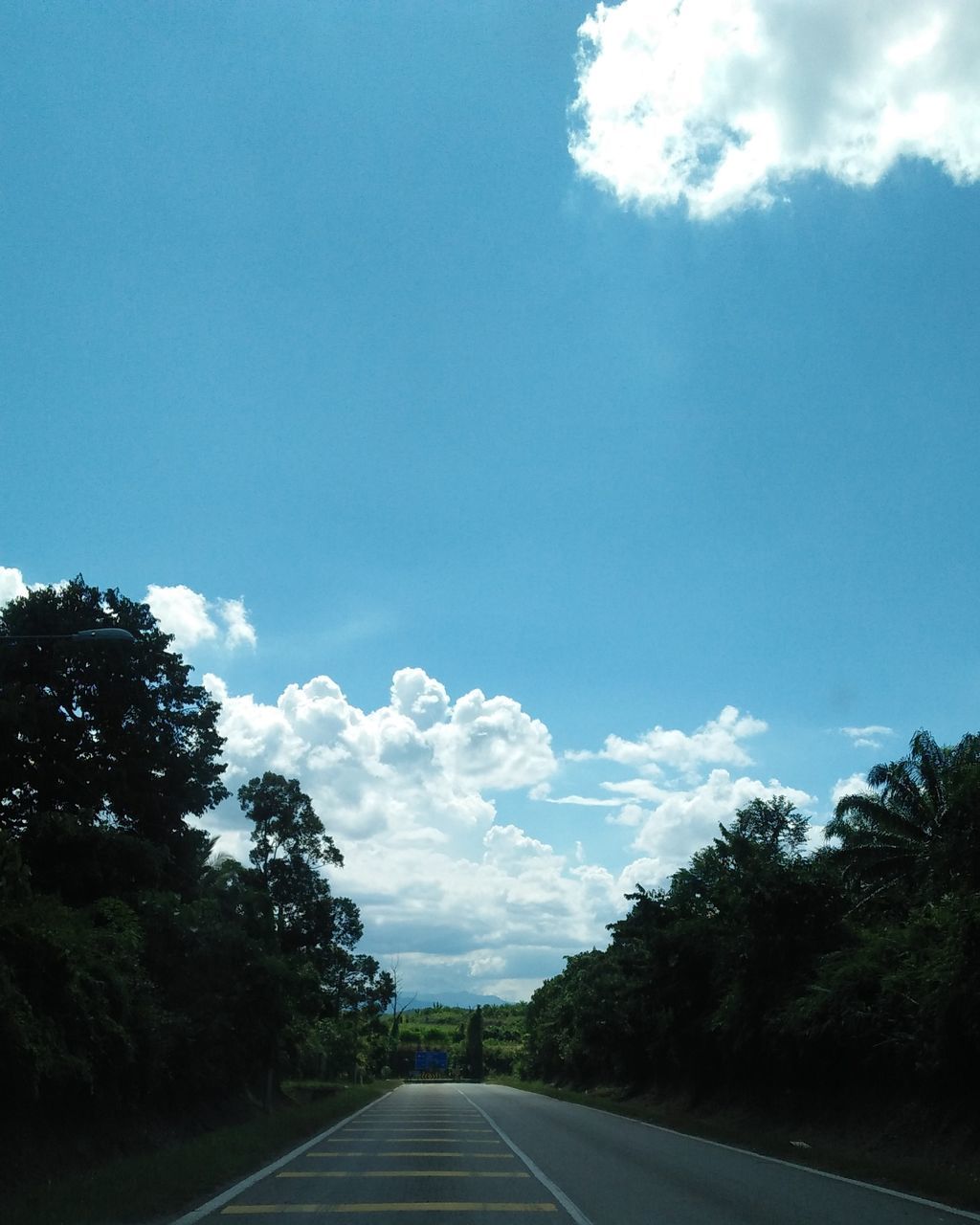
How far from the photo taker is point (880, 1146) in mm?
19422

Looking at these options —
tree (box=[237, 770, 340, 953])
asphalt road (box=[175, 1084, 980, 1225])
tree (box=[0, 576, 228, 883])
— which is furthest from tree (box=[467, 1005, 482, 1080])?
asphalt road (box=[175, 1084, 980, 1225])

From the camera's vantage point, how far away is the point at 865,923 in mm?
28328

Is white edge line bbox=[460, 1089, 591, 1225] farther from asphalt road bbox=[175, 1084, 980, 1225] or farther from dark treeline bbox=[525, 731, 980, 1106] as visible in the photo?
dark treeline bbox=[525, 731, 980, 1106]

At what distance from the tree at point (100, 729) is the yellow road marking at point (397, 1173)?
12.9 metres

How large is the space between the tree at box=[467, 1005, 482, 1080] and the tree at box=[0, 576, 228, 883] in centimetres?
9535

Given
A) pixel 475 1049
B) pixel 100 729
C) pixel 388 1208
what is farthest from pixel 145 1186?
pixel 475 1049

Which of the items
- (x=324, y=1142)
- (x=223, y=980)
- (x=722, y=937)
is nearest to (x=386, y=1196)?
(x=324, y=1142)

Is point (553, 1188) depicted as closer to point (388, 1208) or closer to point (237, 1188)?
point (388, 1208)

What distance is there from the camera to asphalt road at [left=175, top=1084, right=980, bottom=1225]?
11.0m

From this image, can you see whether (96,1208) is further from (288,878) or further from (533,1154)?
(288,878)

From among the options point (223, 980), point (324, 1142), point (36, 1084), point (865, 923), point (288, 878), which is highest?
point (288, 878)

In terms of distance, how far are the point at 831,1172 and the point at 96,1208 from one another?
10.5 meters

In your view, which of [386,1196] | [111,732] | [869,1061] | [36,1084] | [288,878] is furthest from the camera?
[288,878]

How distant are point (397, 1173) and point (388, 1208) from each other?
3915 mm
